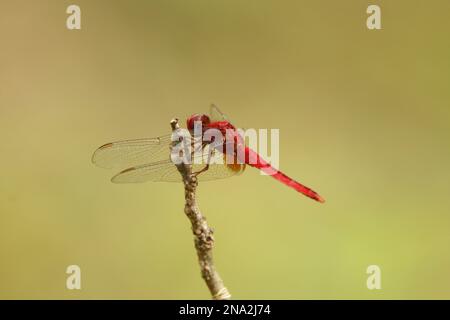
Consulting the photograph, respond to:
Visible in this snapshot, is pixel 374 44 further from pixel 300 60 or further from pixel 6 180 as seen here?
pixel 6 180

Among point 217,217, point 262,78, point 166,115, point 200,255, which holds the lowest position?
point 217,217

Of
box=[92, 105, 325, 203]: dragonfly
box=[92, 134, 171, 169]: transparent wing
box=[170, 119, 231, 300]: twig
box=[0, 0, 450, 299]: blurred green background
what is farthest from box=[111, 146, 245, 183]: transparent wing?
box=[0, 0, 450, 299]: blurred green background

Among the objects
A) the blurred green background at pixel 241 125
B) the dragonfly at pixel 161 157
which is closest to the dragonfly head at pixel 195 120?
the dragonfly at pixel 161 157

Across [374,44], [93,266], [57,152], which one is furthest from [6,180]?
[374,44]

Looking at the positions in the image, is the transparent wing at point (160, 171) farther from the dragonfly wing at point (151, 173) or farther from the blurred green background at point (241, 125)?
the blurred green background at point (241, 125)

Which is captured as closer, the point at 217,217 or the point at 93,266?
the point at 93,266

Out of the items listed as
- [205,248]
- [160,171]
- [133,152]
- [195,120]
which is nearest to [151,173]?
[160,171]
